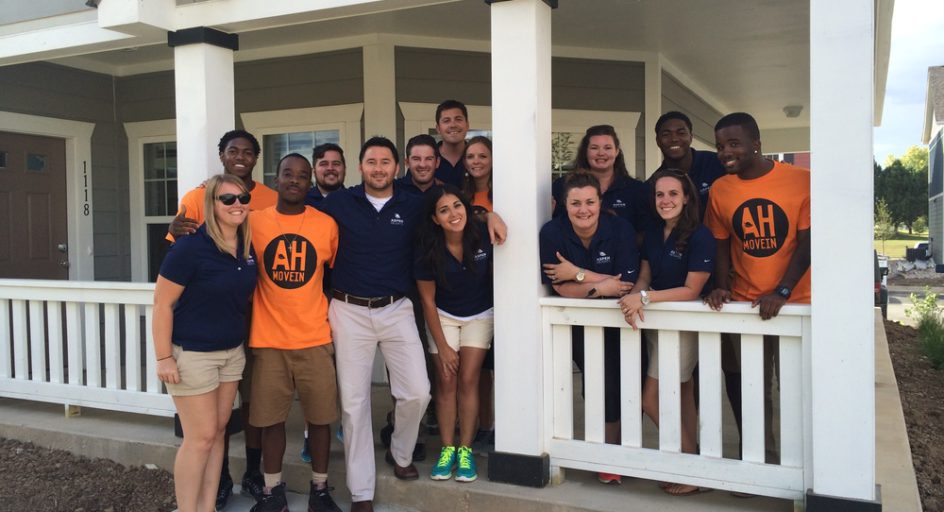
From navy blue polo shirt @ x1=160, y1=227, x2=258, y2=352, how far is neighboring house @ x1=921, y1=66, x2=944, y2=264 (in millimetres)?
23092

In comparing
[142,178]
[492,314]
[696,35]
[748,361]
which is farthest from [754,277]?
[142,178]

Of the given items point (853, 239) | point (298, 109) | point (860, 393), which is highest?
point (298, 109)

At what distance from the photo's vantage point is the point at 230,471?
3.62 m

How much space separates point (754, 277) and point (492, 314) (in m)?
1.16

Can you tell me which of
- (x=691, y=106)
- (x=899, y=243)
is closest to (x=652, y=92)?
(x=691, y=106)

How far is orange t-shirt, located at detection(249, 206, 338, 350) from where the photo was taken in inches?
117

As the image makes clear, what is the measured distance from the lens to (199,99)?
3.79m

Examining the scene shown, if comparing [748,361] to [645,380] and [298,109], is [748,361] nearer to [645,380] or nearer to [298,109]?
[645,380]

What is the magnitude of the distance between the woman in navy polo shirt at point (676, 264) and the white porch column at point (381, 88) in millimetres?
2948

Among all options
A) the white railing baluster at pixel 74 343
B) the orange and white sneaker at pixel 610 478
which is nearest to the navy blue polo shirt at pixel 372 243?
the orange and white sneaker at pixel 610 478

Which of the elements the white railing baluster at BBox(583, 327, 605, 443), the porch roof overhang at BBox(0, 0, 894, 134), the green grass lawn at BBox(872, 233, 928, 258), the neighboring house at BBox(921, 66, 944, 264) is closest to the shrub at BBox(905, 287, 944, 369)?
the porch roof overhang at BBox(0, 0, 894, 134)

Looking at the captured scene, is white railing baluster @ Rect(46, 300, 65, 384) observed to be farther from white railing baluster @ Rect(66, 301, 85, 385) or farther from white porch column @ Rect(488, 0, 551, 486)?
white porch column @ Rect(488, 0, 551, 486)

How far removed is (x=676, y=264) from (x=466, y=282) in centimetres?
92

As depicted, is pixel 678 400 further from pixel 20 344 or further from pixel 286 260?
pixel 20 344
